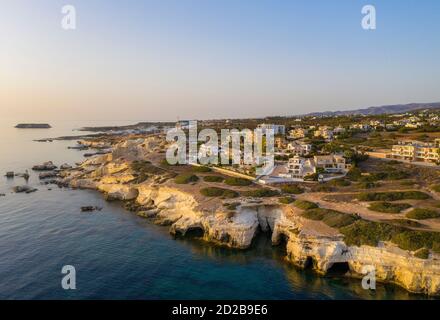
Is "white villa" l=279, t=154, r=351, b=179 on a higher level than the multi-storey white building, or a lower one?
lower

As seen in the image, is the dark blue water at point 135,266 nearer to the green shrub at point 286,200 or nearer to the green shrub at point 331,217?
the green shrub at point 286,200

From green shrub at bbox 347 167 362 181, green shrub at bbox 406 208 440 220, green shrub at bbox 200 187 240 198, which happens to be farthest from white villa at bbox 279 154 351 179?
green shrub at bbox 406 208 440 220

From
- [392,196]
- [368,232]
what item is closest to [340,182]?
[392,196]

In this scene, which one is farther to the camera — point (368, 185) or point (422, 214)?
point (368, 185)

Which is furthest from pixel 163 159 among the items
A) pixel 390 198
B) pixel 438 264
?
pixel 438 264

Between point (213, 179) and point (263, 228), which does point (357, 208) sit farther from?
point (213, 179)

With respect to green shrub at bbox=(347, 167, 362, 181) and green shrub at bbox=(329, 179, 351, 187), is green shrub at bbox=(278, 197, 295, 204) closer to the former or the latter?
green shrub at bbox=(329, 179, 351, 187)
